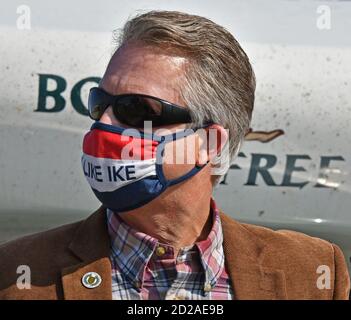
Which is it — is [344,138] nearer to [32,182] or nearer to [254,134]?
[254,134]

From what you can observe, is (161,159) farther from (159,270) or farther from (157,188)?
(159,270)

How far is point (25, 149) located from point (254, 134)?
95cm

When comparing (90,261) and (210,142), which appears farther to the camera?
(210,142)

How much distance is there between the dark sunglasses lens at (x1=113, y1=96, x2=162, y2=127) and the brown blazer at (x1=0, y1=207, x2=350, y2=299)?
0.88 ft

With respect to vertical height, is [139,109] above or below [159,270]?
above

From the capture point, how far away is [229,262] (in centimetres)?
185

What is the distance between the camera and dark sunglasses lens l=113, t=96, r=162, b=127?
5.71 ft

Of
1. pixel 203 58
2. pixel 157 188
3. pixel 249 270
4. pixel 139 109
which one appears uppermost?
pixel 203 58

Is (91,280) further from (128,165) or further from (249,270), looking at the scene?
(249,270)

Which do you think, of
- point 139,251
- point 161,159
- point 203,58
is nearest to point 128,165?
point 161,159

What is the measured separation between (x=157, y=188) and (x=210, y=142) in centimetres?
18

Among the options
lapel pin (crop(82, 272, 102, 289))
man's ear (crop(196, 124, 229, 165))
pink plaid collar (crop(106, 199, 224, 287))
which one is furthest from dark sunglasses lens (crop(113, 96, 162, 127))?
lapel pin (crop(82, 272, 102, 289))

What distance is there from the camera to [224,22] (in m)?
3.23

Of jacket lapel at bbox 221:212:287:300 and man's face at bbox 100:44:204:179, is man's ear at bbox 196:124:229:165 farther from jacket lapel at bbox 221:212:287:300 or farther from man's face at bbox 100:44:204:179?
jacket lapel at bbox 221:212:287:300
